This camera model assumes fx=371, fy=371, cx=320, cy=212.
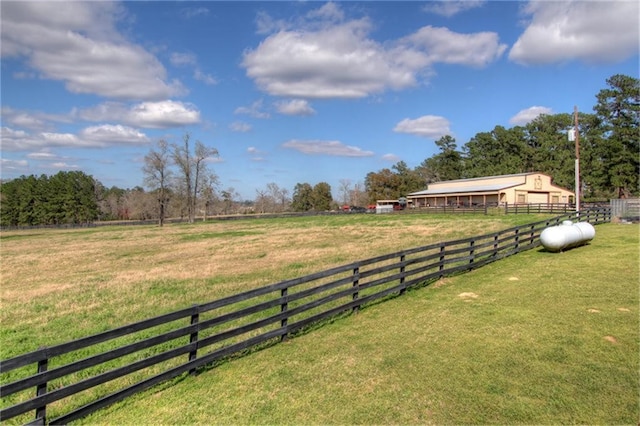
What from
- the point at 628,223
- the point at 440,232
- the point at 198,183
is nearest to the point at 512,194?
the point at 628,223

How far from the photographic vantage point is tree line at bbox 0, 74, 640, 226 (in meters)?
59.2

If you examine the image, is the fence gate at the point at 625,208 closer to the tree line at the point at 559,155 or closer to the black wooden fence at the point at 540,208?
the black wooden fence at the point at 540,208

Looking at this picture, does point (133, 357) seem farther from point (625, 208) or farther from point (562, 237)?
point (625, 208)

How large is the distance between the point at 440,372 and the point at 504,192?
156 ft

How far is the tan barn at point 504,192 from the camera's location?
47.7 m

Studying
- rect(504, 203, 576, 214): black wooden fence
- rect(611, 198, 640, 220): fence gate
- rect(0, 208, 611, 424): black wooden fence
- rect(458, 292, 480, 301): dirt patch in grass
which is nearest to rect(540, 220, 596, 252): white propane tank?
rect(458, 292, 480, 301): dirt patch in grass

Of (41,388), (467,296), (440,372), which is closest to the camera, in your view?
(41,388)

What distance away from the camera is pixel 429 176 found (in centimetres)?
9469

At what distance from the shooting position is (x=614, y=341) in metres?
6.15

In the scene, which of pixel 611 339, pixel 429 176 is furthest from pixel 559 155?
pixel 611 339

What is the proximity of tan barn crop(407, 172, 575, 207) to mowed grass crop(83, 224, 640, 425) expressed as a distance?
4171 cm

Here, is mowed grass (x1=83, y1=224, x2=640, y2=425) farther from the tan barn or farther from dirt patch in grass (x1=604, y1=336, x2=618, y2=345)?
the tan barn

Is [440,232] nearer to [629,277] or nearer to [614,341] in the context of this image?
[629,277]

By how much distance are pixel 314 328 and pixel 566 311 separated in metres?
5.24
